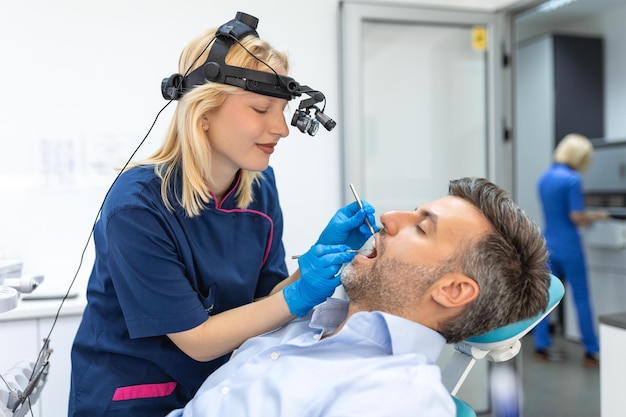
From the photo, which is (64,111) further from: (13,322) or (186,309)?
(186,309)

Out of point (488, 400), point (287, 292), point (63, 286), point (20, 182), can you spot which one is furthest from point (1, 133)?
point (488, 400)

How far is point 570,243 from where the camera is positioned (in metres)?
3.60

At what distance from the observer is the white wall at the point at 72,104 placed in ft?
7.41

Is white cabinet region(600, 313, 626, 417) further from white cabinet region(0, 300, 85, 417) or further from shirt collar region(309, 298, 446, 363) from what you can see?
white cabinet region(0, 300, 85, 417)

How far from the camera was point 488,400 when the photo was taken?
291 cm

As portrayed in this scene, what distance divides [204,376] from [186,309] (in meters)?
0.29

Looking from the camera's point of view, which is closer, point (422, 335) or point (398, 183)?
point (422, 335)

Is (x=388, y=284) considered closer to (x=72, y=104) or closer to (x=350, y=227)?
(x=350, y=227)

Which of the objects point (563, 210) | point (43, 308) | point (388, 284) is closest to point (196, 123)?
point (388, 284)

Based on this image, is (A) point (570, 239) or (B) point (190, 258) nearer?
(B) point (190, 258)

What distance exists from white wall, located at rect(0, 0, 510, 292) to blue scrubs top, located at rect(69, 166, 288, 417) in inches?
41.1

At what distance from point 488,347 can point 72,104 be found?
72.6 inches

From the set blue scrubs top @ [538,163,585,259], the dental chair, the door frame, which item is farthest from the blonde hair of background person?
the dental chair

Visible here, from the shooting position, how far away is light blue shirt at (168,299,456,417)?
3.31 ft
